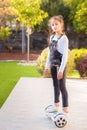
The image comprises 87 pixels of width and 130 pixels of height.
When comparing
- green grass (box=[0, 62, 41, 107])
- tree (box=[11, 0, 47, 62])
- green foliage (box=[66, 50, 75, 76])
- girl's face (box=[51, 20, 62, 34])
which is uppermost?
girl's face (box=[51, 20, 62, 34])

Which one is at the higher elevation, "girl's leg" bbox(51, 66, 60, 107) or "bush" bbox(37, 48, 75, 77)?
"girl's leg" bbox(51, 66, 60, 107)

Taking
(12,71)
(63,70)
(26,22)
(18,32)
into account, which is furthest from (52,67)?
(18,32)

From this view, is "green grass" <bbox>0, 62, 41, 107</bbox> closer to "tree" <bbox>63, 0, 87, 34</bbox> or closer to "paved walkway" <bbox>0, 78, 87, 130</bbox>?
"paved walkway" <bbox>0, 78, 87, 130</bbox>

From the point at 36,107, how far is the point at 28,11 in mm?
13988

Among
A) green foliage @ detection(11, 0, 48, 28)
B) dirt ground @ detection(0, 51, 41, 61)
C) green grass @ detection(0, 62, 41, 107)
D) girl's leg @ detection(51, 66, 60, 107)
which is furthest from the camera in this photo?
dirt ground @ detection(0, 51, 41, 61)

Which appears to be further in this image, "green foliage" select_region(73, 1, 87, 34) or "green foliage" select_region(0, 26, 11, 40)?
"green foliage" select_region(73, 1, 87, 34)

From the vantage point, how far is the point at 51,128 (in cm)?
707

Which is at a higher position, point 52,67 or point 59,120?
point 52,67

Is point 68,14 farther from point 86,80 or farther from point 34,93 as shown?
point 34,93

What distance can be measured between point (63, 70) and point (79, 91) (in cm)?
429

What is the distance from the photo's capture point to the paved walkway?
726 centimetres

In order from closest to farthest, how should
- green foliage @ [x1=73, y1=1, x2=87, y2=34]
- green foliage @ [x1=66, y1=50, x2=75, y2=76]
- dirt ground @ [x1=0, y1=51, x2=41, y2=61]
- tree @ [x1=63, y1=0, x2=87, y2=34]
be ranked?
1. green foliage @ [x1=66, y1=50, x2=75, y2=76]
2. green foliage @ [x1=73, y1=1, x2=87, y2=34]
3. tree @ [x1=63, y1=0, x2=87, y2=34]
4. dirt ground @ [x1=0, y1=51, x2=41, y2=61]

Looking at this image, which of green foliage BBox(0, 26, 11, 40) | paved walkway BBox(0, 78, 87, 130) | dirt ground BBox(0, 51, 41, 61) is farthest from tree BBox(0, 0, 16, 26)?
paved walkway BBox(0, 78, 87, 130)

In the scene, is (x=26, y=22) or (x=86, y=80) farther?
(x=26, y=22)
